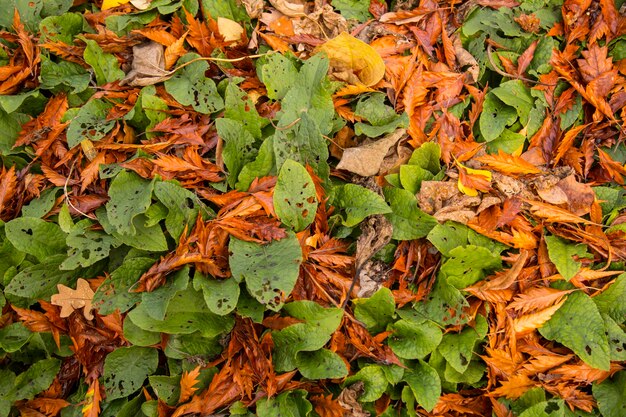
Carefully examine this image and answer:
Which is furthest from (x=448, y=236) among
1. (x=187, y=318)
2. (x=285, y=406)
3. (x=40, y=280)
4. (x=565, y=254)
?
(x=40, y=280)

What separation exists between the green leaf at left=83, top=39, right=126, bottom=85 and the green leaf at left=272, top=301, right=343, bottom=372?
52.4 inches

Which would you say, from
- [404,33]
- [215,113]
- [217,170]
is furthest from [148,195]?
[404,33]

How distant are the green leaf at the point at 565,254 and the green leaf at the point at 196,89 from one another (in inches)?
60.4

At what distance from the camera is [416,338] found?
2109 millimetres

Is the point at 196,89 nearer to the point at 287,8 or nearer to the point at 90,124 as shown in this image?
the point at 90,124

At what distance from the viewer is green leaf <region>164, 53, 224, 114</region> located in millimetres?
2324

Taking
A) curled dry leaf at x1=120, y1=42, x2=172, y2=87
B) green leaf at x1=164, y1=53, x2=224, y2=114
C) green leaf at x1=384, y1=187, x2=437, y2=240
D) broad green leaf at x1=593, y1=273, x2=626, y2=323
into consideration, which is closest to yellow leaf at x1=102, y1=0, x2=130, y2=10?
curled dry leaf at x1=120, y1=42, x2=172, y2=87

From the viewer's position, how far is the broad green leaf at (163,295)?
1.93 metres

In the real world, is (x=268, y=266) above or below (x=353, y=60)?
below

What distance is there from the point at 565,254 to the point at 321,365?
1.10m

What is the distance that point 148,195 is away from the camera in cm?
209

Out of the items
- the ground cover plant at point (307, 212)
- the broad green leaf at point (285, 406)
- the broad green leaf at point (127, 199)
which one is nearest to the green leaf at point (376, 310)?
the ground cover plant at point (307, 212)

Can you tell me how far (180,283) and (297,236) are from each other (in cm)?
49

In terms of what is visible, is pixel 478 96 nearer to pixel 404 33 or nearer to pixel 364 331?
pixel 404 33
